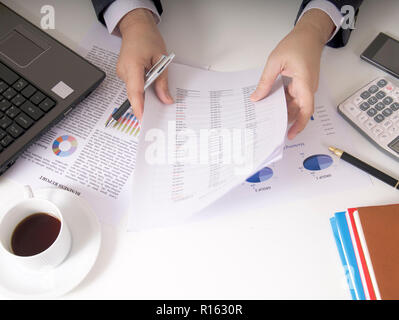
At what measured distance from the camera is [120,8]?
2.03ft

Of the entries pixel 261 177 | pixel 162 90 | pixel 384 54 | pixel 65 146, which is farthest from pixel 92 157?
pixel 384 54

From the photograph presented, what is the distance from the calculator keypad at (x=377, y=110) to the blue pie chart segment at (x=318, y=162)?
8 centimetres

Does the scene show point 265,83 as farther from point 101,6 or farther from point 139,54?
point 101,6

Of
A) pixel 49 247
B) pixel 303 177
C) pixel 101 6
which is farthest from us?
pixel 101 6

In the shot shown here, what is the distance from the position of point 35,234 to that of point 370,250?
0.43 m

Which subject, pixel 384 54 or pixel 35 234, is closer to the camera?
pixel 35 234

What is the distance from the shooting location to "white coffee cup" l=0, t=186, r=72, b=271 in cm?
41

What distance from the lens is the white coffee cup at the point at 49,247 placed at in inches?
16.0

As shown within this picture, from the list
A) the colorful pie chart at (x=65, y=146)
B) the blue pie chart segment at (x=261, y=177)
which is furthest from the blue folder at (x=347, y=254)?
the colorful pie chart at (x=65, y=146)

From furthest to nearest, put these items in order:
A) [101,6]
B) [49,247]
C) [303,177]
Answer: [101,6] < [303,177] < [49,247]

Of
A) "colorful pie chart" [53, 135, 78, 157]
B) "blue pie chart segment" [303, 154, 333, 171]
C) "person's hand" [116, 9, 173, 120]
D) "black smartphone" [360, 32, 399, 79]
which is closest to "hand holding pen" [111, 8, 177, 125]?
"person's hand" [116, 9, 173, 120]

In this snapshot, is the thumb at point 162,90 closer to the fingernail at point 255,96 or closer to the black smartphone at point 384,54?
the fingernail at point 255,96
